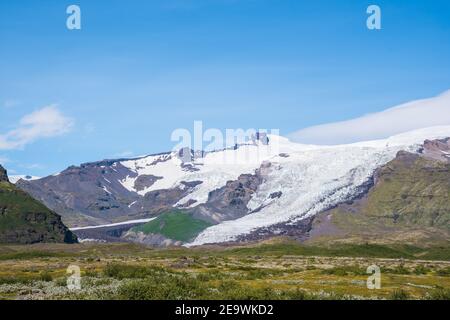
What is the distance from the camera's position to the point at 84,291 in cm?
6203
